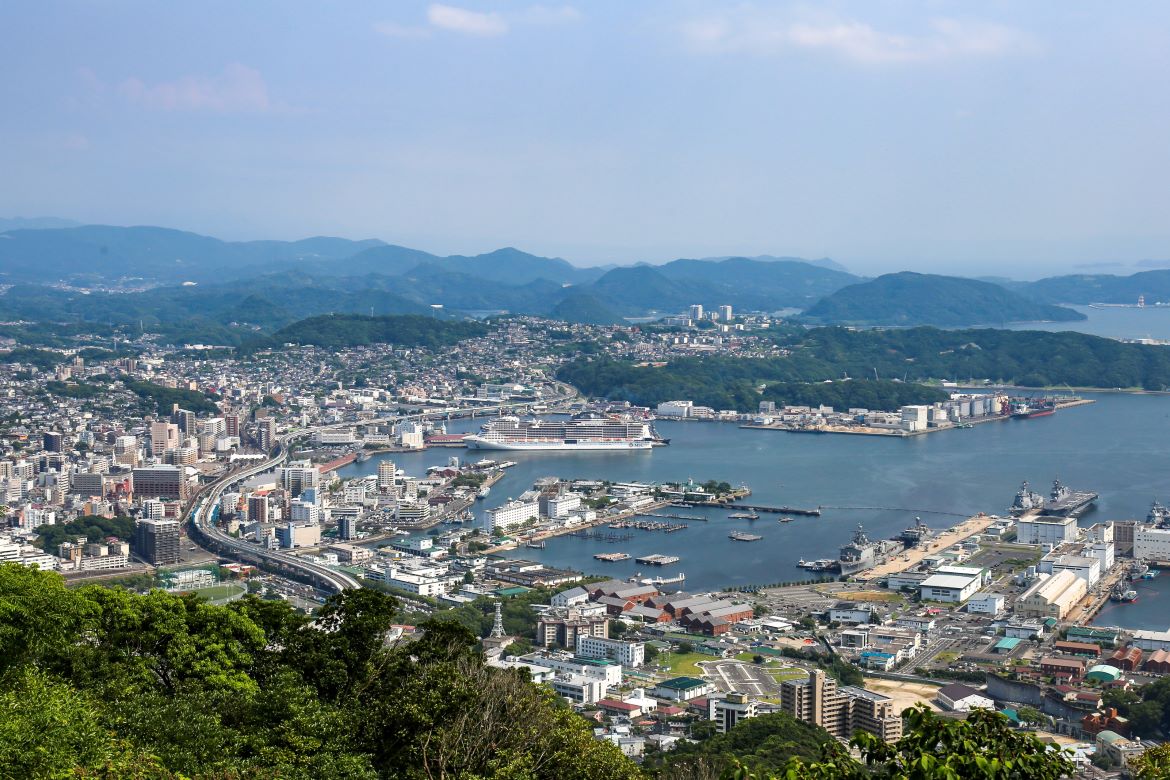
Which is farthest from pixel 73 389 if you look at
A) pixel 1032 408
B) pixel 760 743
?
pixel 760 743

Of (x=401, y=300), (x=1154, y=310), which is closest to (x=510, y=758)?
(x=401, y=300)

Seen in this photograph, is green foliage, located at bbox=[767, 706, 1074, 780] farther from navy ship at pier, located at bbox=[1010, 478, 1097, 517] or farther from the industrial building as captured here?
navy ship at pier, located at bbox=[1010, 478, 1097, 517]

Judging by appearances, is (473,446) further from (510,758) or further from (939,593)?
(510,758)

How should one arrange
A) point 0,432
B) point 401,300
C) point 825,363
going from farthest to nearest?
point 401,300 < point 825,363 < point 0,432

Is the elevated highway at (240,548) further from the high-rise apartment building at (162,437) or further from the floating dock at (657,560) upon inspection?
the floating dock at (657,560)

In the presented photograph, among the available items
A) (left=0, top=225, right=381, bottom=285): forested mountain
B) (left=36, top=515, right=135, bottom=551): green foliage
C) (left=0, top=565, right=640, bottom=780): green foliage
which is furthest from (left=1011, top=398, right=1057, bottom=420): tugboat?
(left=0, top=225, right=381, bottom=285): forested mountain

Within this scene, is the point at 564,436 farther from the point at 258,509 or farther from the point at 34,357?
the point at 34,357
